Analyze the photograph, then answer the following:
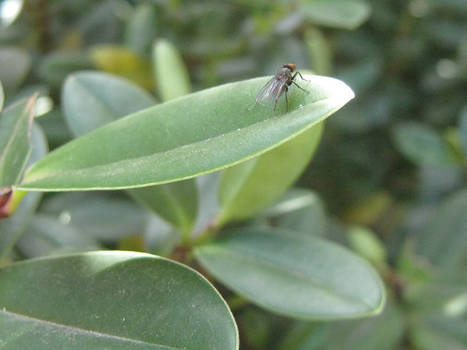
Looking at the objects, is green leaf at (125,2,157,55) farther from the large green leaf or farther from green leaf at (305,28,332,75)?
the large green leaf

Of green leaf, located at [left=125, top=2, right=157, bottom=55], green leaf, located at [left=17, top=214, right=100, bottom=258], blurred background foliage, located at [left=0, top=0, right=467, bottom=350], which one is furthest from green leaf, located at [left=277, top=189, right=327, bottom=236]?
green leaf, located at [left=125, top=2, right=157, bottom=55]

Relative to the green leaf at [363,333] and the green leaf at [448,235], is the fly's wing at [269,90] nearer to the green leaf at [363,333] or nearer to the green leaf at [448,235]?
the green leaf at [363,333]

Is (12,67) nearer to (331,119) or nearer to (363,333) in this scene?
(363,333)

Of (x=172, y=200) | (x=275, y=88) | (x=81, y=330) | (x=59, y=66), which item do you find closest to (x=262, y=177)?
(x=172, y=200)

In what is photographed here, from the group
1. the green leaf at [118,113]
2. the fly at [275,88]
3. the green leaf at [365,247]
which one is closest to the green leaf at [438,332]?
the green leaf at [365,247]

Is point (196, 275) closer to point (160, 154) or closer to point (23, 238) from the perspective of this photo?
point (160, 154)

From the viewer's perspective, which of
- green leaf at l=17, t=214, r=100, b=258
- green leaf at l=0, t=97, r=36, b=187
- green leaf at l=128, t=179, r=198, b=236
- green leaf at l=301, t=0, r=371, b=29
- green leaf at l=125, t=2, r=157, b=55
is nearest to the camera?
green leaf at l=0, t=97, r=36, b=187
